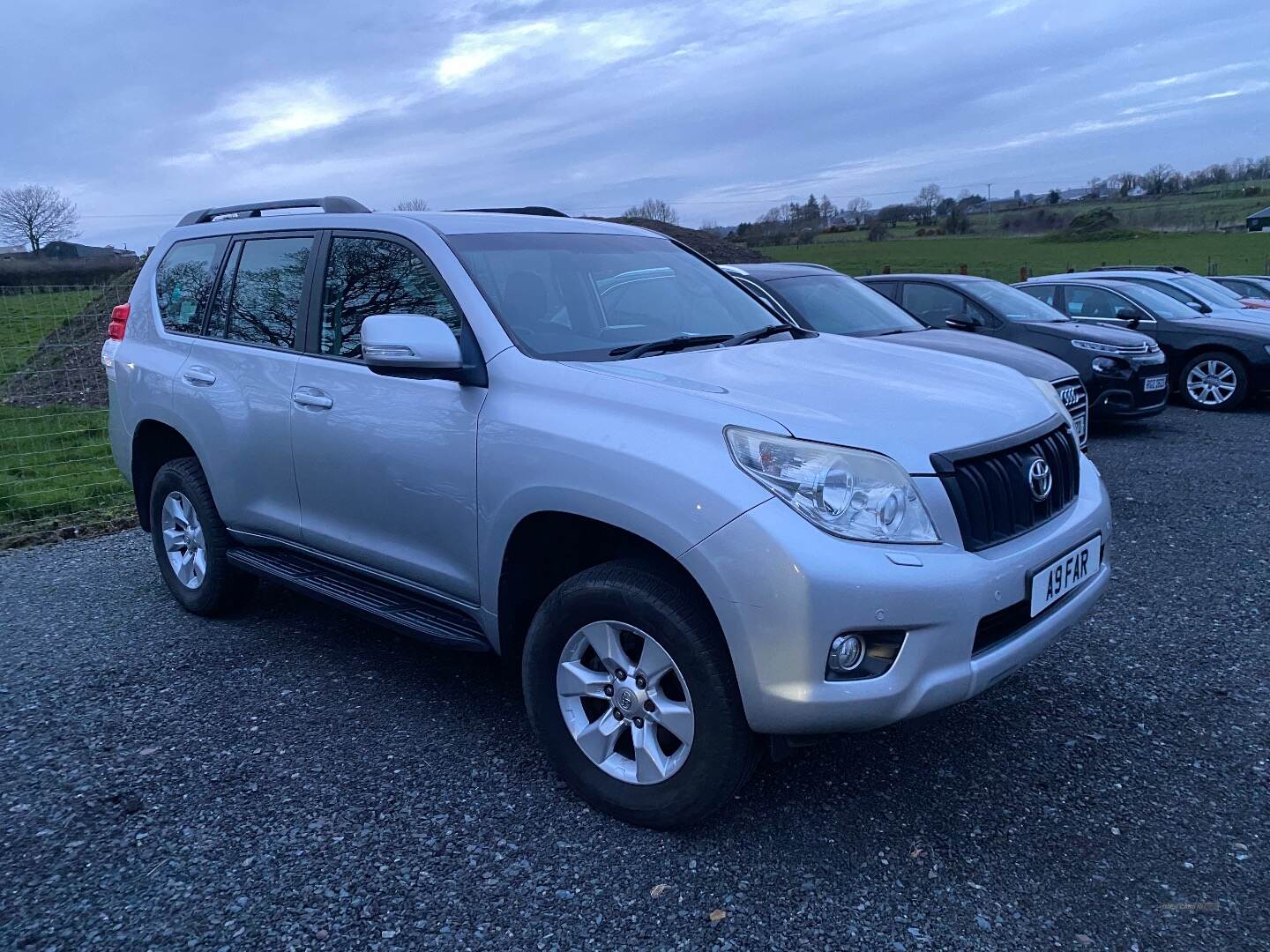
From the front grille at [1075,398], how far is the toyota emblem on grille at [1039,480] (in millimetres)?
4788

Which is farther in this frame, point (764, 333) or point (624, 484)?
point (764, 333)

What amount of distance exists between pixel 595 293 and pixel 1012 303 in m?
7.67

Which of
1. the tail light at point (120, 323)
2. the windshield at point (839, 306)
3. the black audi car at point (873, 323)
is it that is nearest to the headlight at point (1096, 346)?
the black audi car at point (873, 323)

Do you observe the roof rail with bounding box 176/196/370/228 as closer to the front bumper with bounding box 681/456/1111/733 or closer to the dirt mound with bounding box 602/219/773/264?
the front bumper with bounding box 681/456/1111/733

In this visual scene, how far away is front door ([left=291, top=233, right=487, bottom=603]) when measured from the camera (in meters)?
3.32

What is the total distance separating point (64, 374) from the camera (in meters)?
11.2

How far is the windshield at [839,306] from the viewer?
7.68 meters

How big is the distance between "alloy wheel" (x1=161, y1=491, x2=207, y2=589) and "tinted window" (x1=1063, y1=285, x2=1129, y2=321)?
10411 millimetres

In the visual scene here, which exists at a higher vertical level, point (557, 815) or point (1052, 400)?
point (1052, 400)

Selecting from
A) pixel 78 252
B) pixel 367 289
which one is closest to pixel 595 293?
pixel 367 289

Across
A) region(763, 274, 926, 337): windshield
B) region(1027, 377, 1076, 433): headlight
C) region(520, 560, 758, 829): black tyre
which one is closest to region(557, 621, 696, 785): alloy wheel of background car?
region(520, 560, 758, 829): black tyre

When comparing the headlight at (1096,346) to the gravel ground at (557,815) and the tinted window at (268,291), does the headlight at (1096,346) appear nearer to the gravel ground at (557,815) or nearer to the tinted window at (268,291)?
the gravel ground at (557,815)

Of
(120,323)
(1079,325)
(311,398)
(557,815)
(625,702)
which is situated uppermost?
(120,323)

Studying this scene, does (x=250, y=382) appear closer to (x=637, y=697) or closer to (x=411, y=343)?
(x=411, y=343)
